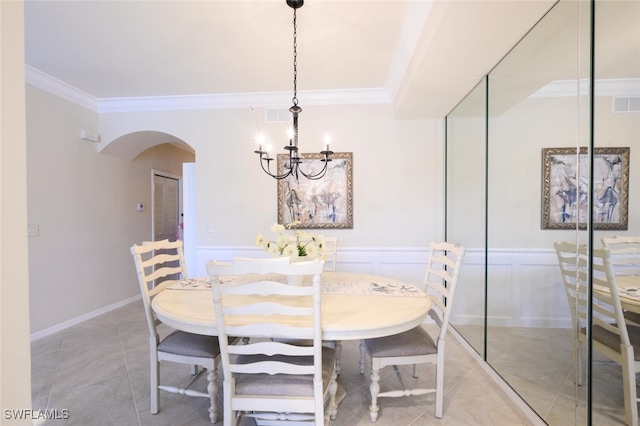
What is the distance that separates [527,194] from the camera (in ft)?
6.41

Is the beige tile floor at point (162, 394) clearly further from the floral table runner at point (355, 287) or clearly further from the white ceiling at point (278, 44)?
the white ceiling at point (278, 44)

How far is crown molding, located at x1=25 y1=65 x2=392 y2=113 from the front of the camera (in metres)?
3.10

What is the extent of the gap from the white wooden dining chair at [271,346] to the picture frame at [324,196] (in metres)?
1.86

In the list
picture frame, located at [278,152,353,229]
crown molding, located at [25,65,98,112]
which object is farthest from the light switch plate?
picture frame, located at [278,152,353,229]

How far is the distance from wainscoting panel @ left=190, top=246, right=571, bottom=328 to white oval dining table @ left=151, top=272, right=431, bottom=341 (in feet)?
2.55

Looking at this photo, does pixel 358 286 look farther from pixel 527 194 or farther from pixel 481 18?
pixel 481 18

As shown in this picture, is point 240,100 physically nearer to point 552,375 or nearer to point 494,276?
point 494,276

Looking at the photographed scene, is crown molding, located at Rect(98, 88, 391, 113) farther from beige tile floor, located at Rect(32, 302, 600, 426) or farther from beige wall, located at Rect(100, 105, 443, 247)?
beige tile floor, located at Rect(32, 302, 600, 426)

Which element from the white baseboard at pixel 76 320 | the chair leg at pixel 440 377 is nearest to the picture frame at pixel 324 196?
the chair leg at pixel 440 377

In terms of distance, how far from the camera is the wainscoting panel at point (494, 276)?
1.70 m

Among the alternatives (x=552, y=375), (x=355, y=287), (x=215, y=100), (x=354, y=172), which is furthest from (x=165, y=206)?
(x=552, y=375)

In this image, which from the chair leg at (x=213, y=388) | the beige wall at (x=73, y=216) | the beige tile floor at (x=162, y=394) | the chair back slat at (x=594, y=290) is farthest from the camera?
the beige wall at (x=73, y=216)

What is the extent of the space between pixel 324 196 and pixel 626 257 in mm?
2379

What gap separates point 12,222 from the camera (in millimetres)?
557
